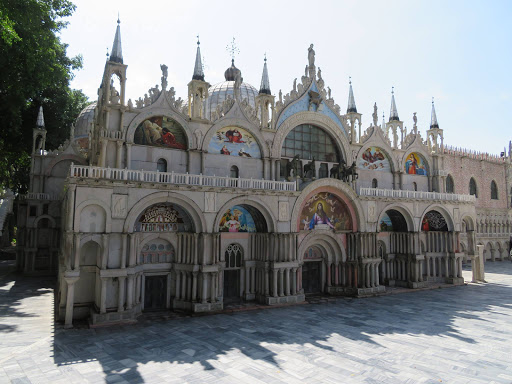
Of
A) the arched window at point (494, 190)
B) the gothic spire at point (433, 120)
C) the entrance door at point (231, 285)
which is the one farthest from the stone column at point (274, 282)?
the arched window at point (494, 190)

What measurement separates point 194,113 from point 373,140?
686 inches

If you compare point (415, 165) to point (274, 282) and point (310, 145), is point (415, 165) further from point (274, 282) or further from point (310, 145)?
point (274, 282)

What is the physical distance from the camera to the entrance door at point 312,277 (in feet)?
Result: 95.3

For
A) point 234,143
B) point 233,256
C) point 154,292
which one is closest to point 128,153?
point 234,143

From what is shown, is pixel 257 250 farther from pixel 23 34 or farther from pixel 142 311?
pixel 23 34

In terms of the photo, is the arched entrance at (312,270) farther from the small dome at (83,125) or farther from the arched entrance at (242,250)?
the small dome at (83,125)

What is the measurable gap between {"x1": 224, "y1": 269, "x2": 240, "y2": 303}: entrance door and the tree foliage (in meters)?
19.5

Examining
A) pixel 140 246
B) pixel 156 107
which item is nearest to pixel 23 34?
pixel 156 107

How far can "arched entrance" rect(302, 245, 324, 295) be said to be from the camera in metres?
29.1

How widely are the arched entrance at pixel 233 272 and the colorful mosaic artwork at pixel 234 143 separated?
275 inches

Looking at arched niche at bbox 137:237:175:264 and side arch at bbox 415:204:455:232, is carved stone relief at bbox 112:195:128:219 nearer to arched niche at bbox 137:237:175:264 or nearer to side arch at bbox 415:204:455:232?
arched niche at bbox 137:237:175:264

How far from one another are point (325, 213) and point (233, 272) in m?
8.59

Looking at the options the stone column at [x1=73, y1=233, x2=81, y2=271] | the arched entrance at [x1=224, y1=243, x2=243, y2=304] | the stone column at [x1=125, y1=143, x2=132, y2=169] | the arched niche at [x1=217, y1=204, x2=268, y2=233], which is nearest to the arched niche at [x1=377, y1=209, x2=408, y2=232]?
the arched niche at [x1=217, y1=204, x2=268, y2=233]

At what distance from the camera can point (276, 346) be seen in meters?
16.7
